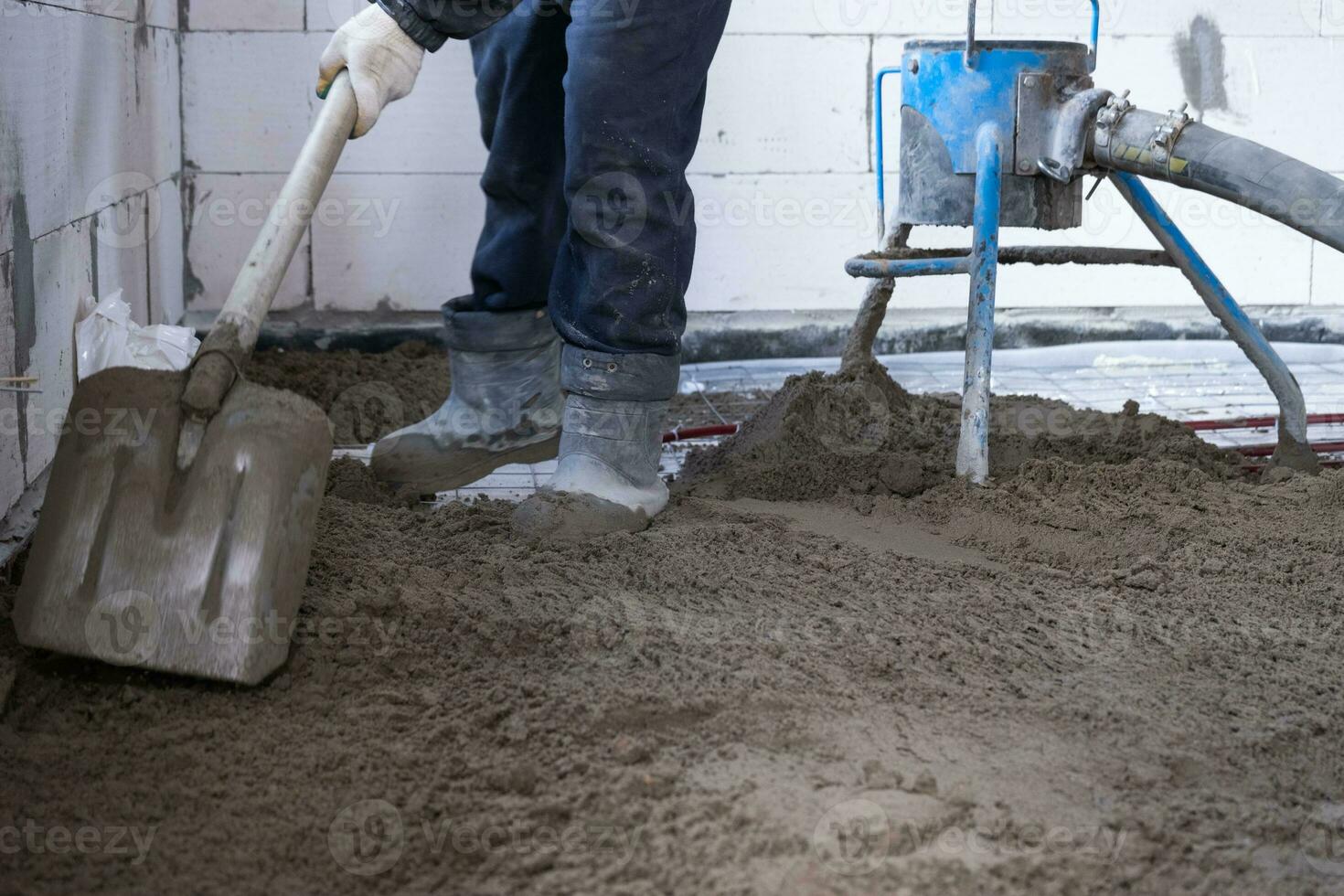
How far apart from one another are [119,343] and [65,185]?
0.26m

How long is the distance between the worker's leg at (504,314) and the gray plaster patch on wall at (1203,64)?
2113 millimetres

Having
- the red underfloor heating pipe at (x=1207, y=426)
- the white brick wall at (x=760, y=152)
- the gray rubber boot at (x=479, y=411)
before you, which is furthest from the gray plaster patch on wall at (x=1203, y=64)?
the gray rubber boot at (x=479, y=411)

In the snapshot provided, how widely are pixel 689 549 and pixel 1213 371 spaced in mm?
2068

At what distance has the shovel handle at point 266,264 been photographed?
1389mm

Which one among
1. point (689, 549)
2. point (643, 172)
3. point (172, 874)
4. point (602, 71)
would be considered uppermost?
point (602, 71)

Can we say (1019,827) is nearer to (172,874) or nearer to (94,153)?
(172,874)

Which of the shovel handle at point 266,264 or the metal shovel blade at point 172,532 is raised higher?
the shovel handle at point 266,264

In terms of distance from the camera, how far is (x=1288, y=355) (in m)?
3.34

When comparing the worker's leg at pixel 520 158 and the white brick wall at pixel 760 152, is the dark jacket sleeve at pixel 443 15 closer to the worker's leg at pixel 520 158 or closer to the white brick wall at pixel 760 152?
the worker's leg at pixel 520 158

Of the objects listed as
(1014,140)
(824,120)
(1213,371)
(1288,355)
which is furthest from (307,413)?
(1288,355)

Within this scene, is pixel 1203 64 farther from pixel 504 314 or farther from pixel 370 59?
pixel 370 59

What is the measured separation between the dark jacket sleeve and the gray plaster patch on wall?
2.38 m

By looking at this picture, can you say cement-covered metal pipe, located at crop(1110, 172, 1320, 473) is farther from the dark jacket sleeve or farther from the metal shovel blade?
the metal shovel blade

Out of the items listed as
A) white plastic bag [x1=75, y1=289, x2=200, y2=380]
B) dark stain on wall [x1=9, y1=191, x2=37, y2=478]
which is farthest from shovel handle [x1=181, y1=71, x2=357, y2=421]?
white plastic bag [x1=75, y1=289, x2=200, y2=380]
